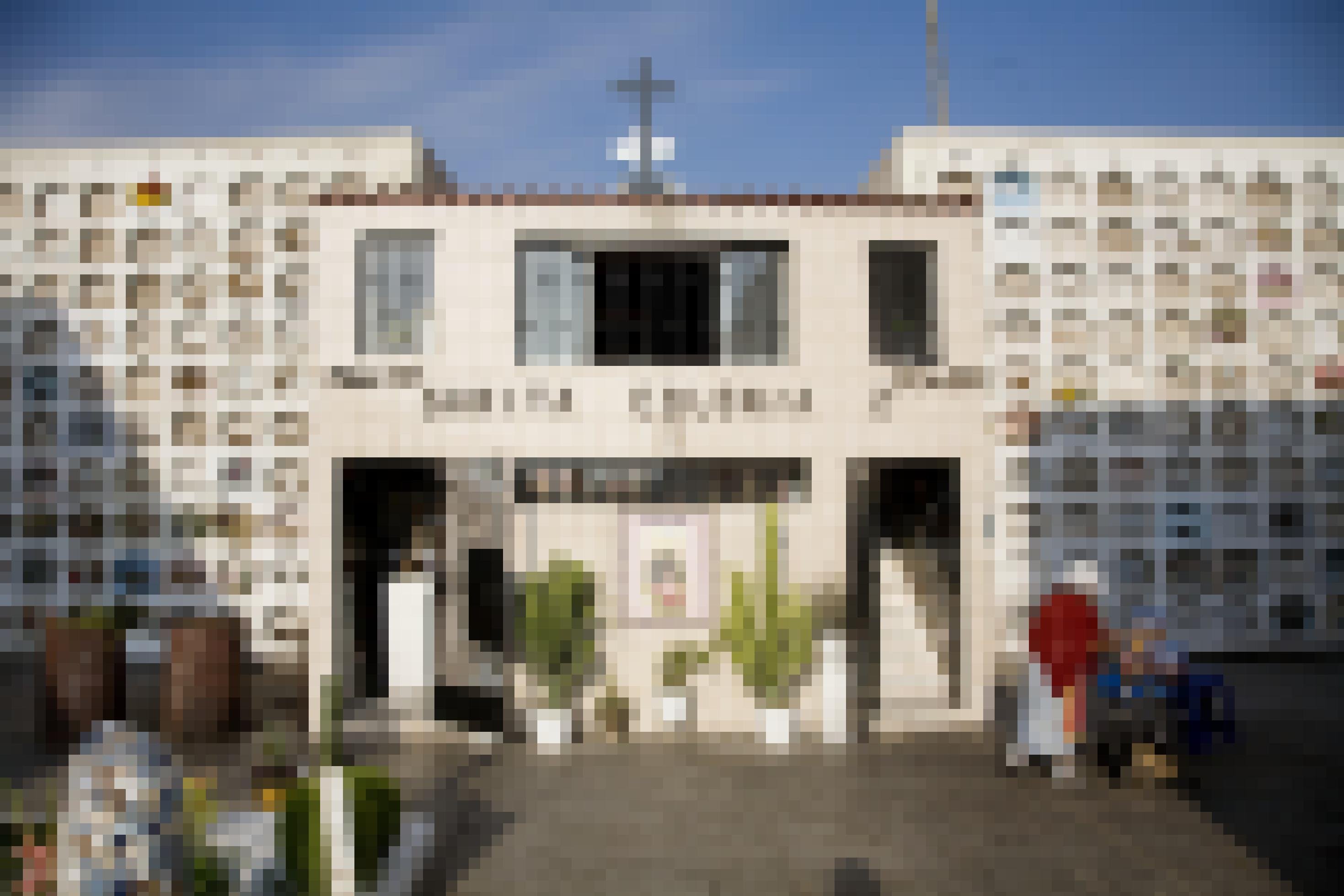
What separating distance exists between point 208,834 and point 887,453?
6.39m

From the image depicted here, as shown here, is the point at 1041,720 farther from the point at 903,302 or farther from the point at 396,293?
the point at 396,293

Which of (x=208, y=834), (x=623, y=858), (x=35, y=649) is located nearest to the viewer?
(x=208, y=834)

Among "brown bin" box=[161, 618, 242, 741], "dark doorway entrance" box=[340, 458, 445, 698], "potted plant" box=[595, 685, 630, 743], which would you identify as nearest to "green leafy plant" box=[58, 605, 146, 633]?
"brown bin" box=[161, 618, 242, 741]

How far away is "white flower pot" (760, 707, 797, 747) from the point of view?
326 inches

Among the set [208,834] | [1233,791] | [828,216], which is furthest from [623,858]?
[828,216]

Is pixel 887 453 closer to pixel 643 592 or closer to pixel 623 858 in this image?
pixel 643 592

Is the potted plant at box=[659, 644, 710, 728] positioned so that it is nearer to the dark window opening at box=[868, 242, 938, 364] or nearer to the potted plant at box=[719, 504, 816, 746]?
the potted plant at box=[719, 504, 816, 746]

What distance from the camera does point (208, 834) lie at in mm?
4691

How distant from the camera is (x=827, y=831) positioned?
652 cm

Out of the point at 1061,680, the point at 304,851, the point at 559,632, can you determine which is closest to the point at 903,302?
the point at 1061,680

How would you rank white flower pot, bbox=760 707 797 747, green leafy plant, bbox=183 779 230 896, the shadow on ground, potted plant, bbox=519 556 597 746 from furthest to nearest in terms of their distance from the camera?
1. potted plant, bbox=519 556 597 746
2. white flower pot, bbox=760 707 797 747
3. the shadow on ground
4. green leafy plant, bbox=183 779 230 896

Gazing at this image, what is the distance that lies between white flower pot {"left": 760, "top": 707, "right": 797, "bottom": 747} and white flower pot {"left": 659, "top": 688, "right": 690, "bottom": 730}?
815 mm

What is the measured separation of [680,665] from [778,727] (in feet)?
3.69

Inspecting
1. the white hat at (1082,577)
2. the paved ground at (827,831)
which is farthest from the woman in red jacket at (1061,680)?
the paved ground at (827,831)
